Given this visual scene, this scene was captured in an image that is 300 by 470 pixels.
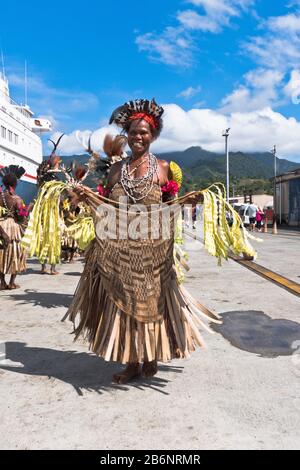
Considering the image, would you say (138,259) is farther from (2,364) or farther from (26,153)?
(26,153)

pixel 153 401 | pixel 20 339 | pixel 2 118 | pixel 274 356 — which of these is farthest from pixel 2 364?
pixel 2 118

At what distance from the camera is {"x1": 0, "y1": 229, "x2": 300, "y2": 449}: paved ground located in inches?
93.4

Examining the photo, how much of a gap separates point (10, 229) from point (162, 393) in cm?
523

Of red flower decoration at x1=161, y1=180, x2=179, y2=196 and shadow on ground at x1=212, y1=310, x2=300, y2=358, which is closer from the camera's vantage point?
red flower decoration at x1=161, y1=180, x2=179, y2=196

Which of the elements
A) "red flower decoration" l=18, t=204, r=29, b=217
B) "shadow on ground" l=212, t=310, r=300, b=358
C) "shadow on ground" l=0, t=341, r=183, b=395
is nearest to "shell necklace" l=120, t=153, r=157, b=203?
"shadow on ground" l=0, t=341, r=183, b=395

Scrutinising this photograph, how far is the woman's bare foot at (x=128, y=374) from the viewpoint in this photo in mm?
3184

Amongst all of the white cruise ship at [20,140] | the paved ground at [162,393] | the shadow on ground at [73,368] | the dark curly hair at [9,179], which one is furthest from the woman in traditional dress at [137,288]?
the white cruise ship at [20,140]

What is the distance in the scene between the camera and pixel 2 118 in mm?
25062

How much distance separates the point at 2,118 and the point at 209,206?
80.3ft

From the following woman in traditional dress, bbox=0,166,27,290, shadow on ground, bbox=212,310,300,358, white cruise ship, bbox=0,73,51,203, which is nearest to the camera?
shadow on ground, bbox=212,310,300,358

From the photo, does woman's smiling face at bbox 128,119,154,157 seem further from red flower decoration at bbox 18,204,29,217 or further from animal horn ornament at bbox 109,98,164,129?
red flower decoration at bbox 18,204,29,217

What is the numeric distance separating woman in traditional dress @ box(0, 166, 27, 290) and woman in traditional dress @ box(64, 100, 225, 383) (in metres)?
4.39
